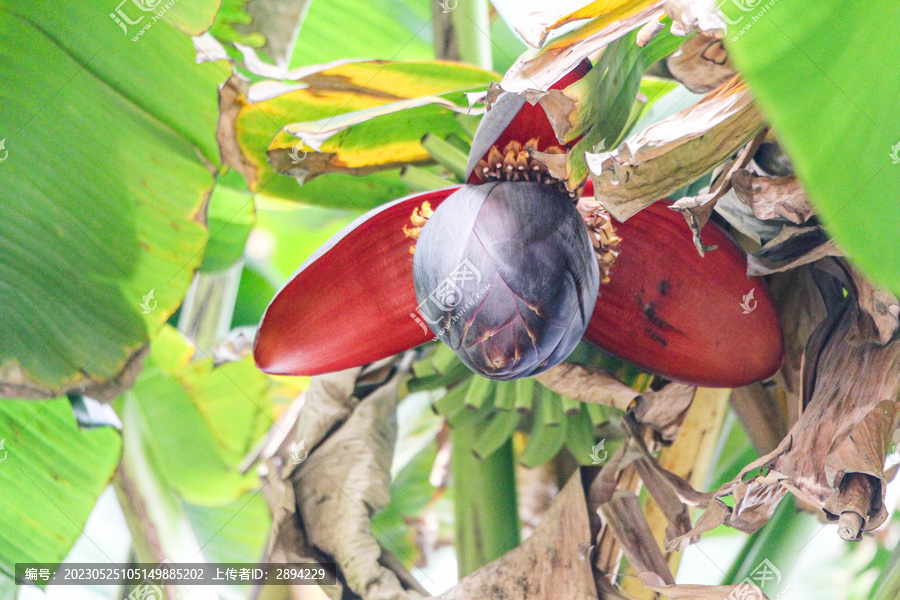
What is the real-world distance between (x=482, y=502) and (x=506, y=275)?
39 cm

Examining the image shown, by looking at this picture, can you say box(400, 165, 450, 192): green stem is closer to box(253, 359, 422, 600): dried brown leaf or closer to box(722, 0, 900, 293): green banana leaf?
box(253, 359, 422, 600): dried brown leaf

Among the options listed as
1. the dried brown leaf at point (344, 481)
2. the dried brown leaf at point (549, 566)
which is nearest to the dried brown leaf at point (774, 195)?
the dried brown leaf at point (549, 566)

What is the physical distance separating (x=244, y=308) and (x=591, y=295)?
61 centimetres

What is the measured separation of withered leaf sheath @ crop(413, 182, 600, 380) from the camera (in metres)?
0.36

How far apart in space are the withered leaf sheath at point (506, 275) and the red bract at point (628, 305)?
3.1 inches

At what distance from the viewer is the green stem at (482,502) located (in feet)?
2.21

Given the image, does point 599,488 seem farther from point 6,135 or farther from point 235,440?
point 6,135

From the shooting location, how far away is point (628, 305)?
1.54 ft
